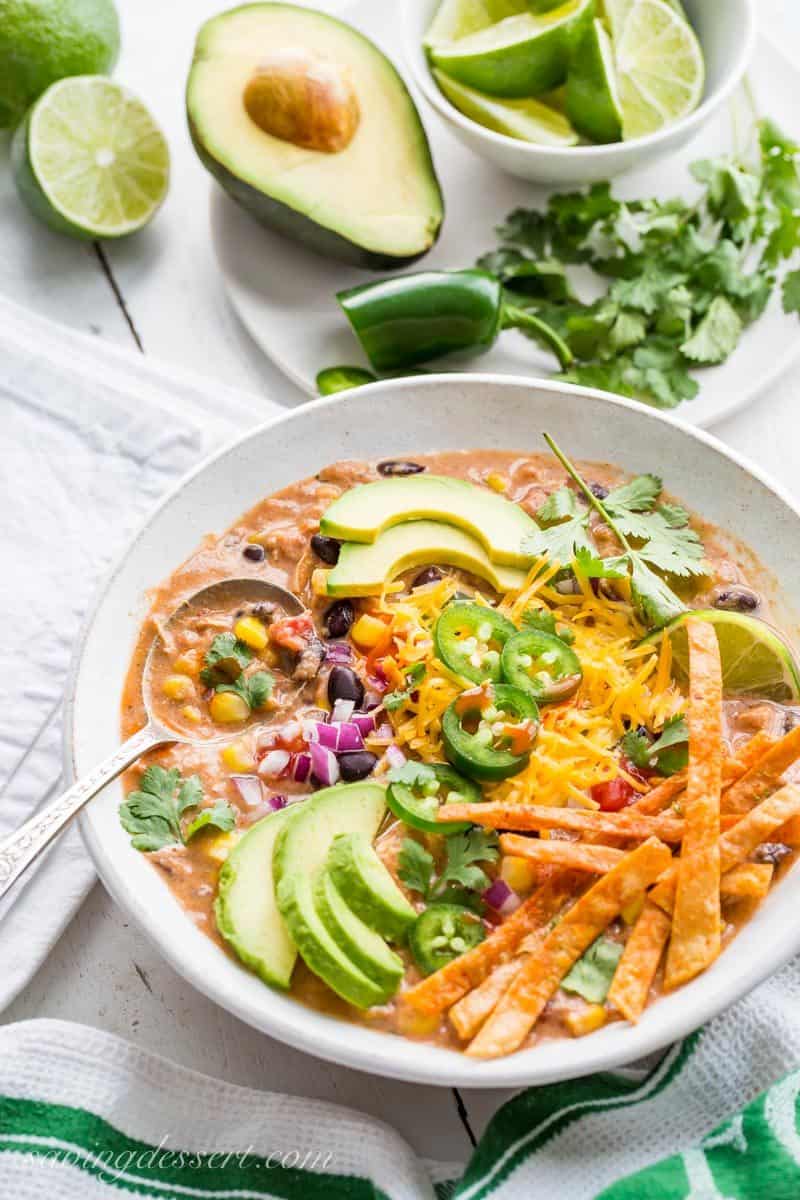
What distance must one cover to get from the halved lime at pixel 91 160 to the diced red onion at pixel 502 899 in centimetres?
337

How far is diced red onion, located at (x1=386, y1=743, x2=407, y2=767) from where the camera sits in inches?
165

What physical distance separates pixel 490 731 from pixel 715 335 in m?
2.17

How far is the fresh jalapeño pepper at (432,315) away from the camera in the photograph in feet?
17.6

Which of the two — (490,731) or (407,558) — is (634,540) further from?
(490,731)

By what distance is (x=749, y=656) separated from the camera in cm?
425

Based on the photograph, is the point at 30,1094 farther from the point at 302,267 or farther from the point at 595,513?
the point at 302,267

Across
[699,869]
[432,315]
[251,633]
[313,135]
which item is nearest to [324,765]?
[251,633]

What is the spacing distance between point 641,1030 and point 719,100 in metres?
3.65

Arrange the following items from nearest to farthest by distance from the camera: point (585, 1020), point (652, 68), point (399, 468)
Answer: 1. point (585, 1020)
2. point (399, 468)
3. point (652, 68)

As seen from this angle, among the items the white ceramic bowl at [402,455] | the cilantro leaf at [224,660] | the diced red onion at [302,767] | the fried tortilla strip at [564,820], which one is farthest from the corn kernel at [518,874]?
the cilantro leaf at [224,660]

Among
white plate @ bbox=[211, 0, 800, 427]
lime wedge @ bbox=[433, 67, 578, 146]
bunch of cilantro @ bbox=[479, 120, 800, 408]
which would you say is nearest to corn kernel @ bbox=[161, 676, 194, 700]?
white plate @ bbox=[211, 0, 800, 427]

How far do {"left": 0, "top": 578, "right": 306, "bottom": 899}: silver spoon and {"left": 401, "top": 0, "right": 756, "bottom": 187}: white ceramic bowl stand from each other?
85.2 inches

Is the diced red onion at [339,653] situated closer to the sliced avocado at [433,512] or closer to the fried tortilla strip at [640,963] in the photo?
the sliced avocado at [433,512]

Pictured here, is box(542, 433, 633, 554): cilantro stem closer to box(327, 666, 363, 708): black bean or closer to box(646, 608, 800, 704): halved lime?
box(646, 608, 800, 704): halved lime
